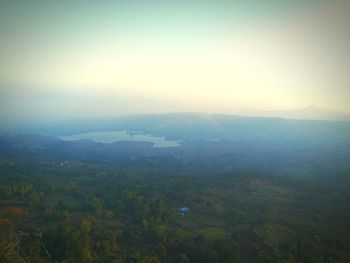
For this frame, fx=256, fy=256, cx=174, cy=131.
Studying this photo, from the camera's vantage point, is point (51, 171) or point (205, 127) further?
point (205, 127)

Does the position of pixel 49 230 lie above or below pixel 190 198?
above

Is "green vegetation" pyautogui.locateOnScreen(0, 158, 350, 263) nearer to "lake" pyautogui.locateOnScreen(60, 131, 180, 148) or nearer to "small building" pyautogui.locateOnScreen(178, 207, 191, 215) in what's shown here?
"small building" pyautogui.locateOnScreen(178, 207, 191, 215)

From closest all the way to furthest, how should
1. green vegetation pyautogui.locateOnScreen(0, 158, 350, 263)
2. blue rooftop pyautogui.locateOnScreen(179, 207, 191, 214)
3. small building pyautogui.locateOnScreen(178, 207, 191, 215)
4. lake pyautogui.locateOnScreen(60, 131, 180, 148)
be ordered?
1. green vegetation pyautogui.locateOnScreen(0, 158, 350, 263)
2. small building pyautogui.locateOnScreen(178, 207, 191, 215)
3. blue rooftop pyautogui.locateOnScreen(179, 207, 191, 214)
4. lake pyautogui.locateOnScreen(60, 131, 180, 148)

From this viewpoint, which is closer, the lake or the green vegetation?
the green vegetation

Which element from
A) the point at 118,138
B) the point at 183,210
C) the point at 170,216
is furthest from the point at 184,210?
the point at 118,138

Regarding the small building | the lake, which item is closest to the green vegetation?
the small building

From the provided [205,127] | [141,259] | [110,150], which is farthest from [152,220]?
[205,127]

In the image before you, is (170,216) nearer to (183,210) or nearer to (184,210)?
(183,210)

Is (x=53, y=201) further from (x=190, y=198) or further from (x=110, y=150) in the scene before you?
(x=110, y=150)

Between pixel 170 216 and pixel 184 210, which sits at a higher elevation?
pixel 170 216

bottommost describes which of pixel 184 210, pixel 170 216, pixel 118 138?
pixel 184 210

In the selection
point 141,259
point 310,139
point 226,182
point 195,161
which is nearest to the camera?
point 141,259
